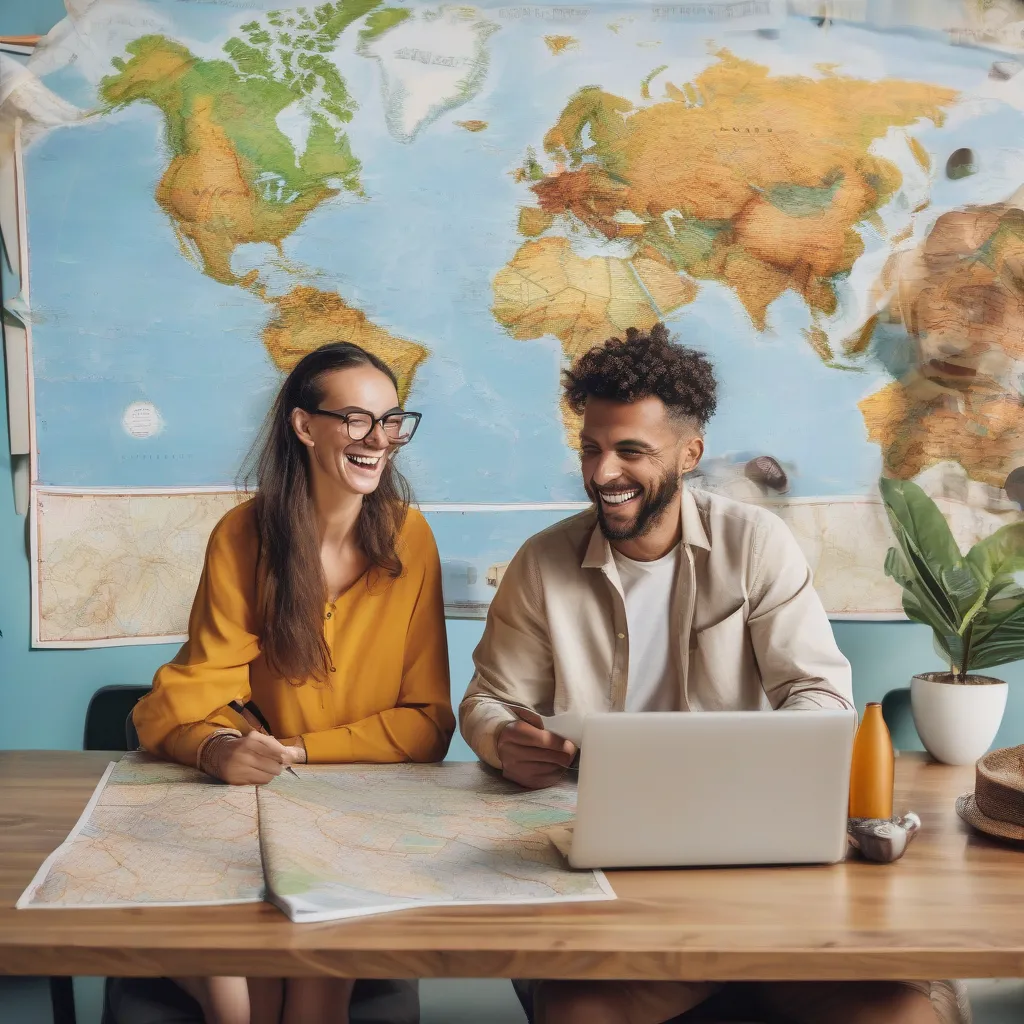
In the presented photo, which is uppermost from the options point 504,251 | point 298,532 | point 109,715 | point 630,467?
point 504,251

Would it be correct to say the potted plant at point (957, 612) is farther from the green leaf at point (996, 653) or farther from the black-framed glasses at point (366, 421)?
the black-framed glasses at point (366, 421)

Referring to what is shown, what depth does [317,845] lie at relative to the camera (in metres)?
1.57

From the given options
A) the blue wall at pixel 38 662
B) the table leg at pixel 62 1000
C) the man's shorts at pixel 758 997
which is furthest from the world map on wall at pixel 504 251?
the man's shorts at pixel 758 997

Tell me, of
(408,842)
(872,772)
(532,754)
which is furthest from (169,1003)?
(872,772)

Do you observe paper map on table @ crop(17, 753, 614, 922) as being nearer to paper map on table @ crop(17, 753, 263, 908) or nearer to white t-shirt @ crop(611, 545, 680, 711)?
paper map on table @ crop(17, 753, 263, 908)

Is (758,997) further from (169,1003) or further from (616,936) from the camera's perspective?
(169,1003)

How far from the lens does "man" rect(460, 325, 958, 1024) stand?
2086 millimetres

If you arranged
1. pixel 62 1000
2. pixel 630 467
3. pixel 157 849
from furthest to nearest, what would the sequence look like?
→ 1. pixel 630 467
2. pixel 62 1000
3. pixel 157 849

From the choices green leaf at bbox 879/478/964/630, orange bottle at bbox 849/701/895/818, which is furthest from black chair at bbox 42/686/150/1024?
green leaf at bbox 879/478/964/630

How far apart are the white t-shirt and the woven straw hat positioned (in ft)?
1.83

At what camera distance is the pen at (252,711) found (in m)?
2.08

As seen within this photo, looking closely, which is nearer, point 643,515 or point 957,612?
point 643,515

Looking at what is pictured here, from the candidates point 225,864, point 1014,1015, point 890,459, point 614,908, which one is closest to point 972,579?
point 890,459

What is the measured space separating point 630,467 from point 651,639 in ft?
1.10
